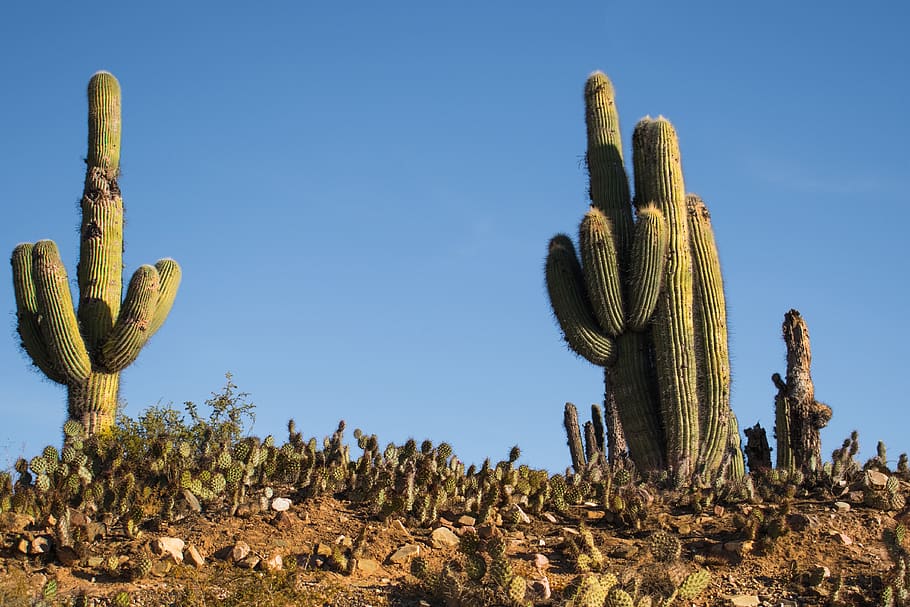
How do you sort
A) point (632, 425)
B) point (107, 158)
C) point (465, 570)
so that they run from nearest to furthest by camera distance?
point (465, 570), point (632, 425), point (107, 158)

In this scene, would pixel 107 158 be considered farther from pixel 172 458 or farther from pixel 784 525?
pixel 784 525

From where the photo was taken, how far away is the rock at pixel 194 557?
842 centimetres

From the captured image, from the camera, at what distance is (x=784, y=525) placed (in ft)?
30.2

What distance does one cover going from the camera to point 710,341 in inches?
516

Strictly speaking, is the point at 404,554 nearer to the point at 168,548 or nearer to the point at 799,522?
the point at 168,548

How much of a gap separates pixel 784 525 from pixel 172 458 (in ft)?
16.9

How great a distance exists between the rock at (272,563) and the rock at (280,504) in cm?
76

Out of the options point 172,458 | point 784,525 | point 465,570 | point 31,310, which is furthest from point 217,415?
point 784,525

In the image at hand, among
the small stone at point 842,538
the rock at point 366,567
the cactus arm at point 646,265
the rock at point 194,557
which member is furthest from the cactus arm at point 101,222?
the small stone at point 842,538

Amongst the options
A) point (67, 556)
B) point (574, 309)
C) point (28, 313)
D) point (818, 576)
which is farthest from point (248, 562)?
point (28, 313)

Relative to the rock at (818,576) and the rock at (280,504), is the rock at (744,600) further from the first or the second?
the rock at (280,504)

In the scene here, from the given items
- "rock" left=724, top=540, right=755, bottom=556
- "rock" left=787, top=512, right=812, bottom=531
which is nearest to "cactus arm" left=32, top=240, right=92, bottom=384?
"rock" left=724, top=540, right=755, bottom=556

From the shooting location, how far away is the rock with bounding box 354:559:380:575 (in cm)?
859

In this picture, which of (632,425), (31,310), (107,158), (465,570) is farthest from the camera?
(107,158)
